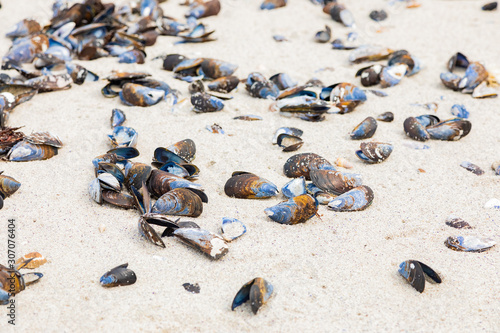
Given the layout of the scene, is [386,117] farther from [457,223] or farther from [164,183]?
[164,183]

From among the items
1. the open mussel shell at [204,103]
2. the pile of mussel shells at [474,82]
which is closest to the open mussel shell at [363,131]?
the open mussel shell at [204,103]

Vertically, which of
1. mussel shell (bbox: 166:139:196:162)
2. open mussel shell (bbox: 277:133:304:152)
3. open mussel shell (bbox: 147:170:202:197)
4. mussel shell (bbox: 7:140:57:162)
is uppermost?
mussel shell (bbox: 7:140:57:162)

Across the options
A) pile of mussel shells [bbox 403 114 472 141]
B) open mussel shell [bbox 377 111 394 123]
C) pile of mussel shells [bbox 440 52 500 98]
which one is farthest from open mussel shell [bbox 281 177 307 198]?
pile of mussel shells [bbox 440 52 500 98]

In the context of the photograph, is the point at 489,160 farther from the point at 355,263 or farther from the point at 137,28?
the point at 137,28

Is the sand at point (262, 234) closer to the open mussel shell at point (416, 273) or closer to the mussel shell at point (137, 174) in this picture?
the open mussel shell at point (416, 273)

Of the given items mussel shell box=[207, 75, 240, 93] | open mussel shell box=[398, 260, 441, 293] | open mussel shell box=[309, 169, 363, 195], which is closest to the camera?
open mussel shell box=[398, 260, 441, 293]

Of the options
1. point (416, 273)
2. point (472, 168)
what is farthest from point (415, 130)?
point (416, 273)

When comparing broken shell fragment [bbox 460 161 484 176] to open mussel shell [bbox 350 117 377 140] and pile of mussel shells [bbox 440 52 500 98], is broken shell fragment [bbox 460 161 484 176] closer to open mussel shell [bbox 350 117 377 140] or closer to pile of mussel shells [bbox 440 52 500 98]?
open mussel shell [bbox 350 117 377 140]
